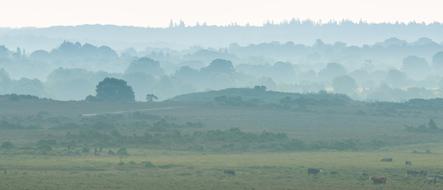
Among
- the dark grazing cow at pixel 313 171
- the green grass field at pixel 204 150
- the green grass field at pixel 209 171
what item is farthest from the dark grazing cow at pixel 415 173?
the dark grazing cow at pixel 313 171

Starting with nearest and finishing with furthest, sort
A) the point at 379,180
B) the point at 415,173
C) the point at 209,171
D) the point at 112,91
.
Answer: the point at 379,180 → the point at 415,173 → the point at 209,171 → the point at 112,91

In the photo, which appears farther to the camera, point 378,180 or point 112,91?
point 112,91

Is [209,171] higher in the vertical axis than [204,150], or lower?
lower

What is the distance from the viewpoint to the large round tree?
509 ft

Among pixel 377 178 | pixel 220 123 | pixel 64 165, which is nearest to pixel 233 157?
pixel 64 165

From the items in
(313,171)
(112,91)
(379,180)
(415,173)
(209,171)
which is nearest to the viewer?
(379,180)

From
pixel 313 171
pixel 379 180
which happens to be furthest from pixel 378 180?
pixel 313 171

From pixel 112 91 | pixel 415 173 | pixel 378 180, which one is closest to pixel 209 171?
pixel 378 180

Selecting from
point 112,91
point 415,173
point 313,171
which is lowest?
point 415,173

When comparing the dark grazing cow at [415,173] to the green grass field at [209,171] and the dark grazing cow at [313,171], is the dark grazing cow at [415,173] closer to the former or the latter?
the green grass field at [209,171]

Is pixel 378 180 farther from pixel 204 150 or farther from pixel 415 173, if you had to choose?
pixel 204 150

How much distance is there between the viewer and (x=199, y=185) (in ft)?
191

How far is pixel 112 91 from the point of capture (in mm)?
156000

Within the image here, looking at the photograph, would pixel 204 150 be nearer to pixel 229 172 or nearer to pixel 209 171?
pixel 209 171
